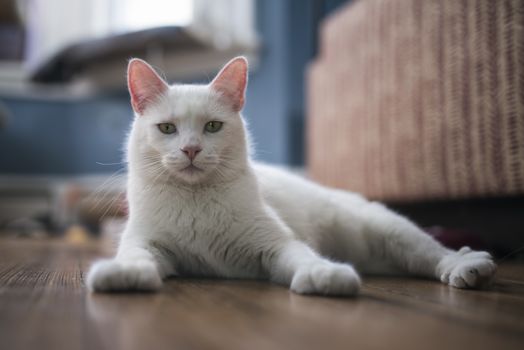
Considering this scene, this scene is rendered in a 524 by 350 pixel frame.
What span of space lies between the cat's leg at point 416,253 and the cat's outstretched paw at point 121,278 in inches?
22.8

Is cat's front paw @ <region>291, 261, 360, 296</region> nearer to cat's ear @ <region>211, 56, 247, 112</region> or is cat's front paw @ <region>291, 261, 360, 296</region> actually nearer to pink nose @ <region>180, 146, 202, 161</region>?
pink nose @ <region>180, 146, 202, 161</region>

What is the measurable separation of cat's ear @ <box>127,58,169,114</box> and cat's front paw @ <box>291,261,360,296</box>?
0.53m

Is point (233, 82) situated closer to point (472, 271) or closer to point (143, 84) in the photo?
point (143, 84)

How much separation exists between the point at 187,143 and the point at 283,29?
7.52ft

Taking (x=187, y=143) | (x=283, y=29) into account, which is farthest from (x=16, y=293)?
(x=283, y=29)

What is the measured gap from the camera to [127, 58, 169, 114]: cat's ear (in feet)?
3.57

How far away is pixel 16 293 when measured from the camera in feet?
2.80

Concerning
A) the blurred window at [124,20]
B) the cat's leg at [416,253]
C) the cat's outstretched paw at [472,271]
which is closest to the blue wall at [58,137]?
the blurred window at [124,20]

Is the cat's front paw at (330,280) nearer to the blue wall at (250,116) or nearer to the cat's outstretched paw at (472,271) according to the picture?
the cat's outstretched paw at (472,271)

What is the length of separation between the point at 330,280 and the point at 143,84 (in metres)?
0.60

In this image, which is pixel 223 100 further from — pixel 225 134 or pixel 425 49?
pixel 425 49

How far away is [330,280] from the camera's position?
0.79 metres

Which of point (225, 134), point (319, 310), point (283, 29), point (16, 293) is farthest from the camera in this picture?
point (283, 29)

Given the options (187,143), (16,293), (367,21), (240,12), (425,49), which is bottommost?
(16,293)
